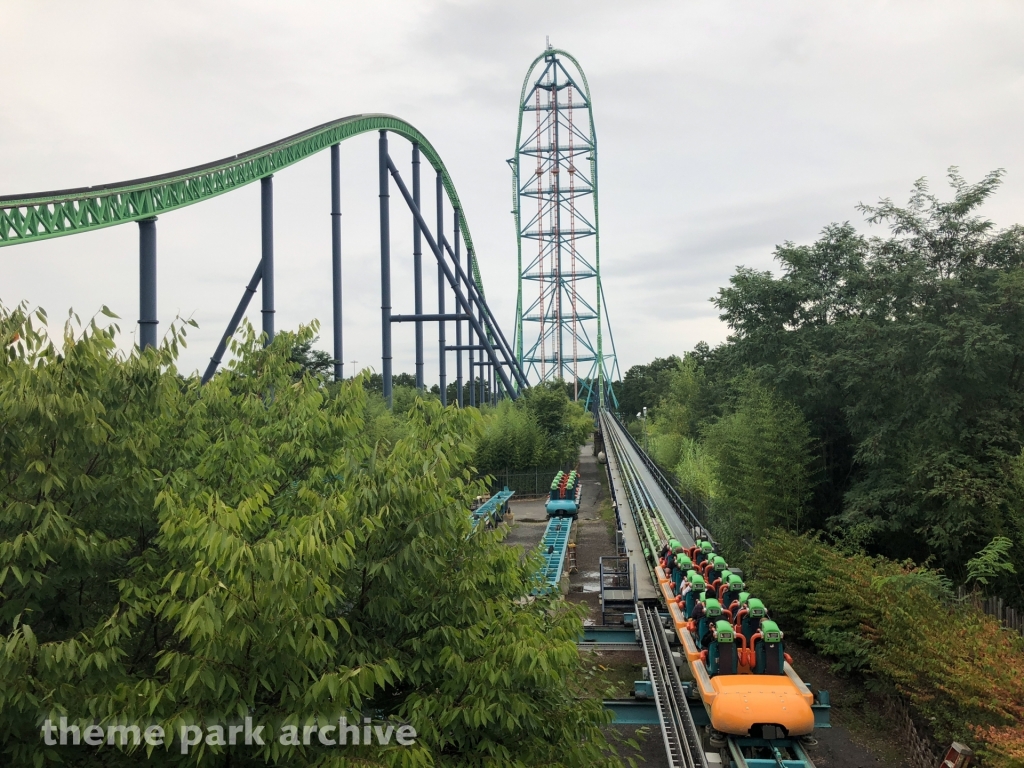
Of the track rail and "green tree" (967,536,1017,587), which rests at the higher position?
"green tree" (967,536,1017,587)

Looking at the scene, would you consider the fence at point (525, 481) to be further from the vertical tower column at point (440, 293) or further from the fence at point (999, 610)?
the fence at point (999, 610)

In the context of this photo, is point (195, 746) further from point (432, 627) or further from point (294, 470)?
point (294, 470)

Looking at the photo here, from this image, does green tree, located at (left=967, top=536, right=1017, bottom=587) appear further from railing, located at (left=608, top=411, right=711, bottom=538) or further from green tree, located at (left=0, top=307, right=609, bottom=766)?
green tree, located at (left=0, top=307, right=609, bottom=766)

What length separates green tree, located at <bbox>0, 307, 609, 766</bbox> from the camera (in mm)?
3285

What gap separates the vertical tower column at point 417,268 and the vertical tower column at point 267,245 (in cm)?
996

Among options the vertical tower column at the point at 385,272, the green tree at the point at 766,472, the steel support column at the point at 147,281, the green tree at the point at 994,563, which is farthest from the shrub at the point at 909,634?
the vertical tower column at the point at 385,272

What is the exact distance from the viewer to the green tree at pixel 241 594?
10.8ft

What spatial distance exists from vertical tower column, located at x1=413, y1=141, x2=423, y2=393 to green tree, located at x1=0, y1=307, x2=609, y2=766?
870 inches

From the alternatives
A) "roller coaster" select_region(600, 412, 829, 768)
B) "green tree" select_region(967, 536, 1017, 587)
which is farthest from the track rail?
"green tree" select_region(967, 536, 1017, 587)

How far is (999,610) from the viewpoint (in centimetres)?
1075

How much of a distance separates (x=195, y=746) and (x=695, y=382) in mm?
44794

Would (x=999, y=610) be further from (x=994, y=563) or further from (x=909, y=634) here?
(x=909, y=634)

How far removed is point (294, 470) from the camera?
5695 millimetres

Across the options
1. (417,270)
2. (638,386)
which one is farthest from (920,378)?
(638,386)
